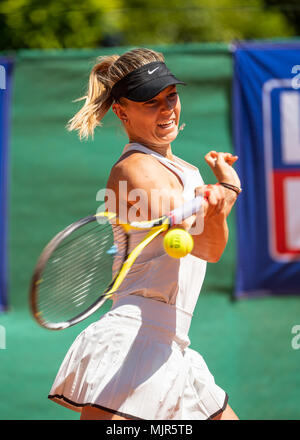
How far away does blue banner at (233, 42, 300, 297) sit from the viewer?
407 cm

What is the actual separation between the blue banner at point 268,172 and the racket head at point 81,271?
178cm

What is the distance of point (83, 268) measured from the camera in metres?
2.46

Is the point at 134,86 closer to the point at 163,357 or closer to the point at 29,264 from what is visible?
the point at 163,357

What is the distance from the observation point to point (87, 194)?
417 cm

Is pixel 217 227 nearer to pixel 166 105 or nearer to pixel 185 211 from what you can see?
pixel 185 211

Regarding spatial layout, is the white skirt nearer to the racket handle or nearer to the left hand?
the racket handle

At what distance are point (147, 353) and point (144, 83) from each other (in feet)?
2.78

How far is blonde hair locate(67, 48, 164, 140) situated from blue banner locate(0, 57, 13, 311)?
68.1 inches

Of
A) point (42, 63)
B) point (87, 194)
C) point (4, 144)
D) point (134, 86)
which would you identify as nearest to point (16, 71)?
point (42, 63)

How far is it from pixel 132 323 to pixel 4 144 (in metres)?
2.14

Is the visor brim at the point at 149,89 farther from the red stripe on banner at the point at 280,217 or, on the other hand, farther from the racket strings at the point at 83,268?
the red stripe on banner at the point at 280,217

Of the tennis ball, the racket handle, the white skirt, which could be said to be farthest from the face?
the white skirt
